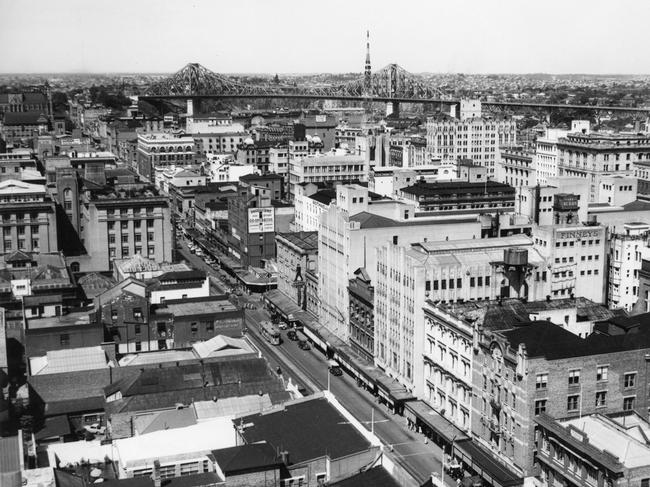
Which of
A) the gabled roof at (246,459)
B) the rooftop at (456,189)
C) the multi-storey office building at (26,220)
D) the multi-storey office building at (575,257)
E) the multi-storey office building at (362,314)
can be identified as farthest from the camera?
the rooftop at (456,189)

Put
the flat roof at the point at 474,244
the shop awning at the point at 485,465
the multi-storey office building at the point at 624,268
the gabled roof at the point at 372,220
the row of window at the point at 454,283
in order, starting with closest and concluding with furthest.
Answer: the shop awning at the point at 485,465
the row of window at the point at 454,283
the flat roof at the point at 474,244
the multi-storey office building at the point at 624,268
the gabled roof at the point at 372,220

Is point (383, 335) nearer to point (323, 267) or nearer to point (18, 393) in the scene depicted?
point (323, 267)

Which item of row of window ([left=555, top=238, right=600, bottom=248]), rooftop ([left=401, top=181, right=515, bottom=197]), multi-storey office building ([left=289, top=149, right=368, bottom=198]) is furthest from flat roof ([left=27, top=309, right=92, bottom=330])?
multi-storey office building ([left=289, top=149, right=368, bottom=198])

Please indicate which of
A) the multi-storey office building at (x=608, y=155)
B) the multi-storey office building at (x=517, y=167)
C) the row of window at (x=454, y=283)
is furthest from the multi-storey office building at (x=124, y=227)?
the multi-storey office building at (x=517, y=167)

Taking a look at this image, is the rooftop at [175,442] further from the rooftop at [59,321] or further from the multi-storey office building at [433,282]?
the rooftop at [59,321]

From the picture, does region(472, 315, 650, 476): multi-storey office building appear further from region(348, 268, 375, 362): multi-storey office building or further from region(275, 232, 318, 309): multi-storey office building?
region(275, 232, 318, 309): multi-storey office building

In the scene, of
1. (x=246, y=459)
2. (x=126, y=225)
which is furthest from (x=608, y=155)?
(x=246, y=459)

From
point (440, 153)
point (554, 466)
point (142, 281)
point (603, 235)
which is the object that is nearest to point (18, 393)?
→ point (142, 281)

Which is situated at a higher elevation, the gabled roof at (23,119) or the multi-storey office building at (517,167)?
the gabled roof at (23,119)
